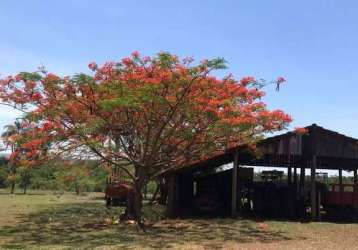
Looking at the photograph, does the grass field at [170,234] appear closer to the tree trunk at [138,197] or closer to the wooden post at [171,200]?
the tree trunk at [138,197]

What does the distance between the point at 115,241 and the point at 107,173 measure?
10.00 metres

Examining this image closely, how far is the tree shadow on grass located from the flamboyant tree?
82.6 inches

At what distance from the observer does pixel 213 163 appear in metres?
24.9

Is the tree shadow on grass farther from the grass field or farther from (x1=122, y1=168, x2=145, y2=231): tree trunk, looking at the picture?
(x1=122, y1=168, x2=145, y2=231): tree trunk

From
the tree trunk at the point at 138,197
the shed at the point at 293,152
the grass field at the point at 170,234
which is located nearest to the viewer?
the grass field at the point at 170,234

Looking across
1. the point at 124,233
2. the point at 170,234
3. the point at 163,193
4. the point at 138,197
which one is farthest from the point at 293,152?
the point at 163,193

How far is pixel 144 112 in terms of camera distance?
17.7m

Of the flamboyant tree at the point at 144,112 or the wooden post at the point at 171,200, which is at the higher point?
the flamboyant tree at the point at 144,112

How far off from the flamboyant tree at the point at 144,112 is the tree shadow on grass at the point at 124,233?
2.10 m

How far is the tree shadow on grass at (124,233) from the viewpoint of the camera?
14.3 m

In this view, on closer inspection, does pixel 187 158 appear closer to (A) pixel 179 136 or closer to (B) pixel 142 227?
(A) pixel 179 136

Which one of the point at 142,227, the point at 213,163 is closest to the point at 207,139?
the point at 142,227

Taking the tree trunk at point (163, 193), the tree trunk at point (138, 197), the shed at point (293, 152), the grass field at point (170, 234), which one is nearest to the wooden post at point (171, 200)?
the shed at point (293, 152)

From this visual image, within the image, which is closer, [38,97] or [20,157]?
[38,97]
